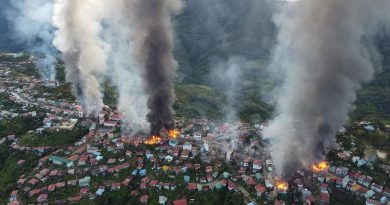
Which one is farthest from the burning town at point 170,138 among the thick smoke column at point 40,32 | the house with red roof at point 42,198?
the thick smoke column at point 40,32

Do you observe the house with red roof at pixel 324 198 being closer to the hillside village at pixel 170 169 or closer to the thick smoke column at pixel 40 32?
the hillside village at pixel 170 169

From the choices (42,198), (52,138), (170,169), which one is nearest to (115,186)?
(170,169)

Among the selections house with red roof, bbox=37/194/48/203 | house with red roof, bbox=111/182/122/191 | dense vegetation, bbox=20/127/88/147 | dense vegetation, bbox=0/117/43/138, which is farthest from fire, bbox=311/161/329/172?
dense vegetation, bbox=0/117/43/138

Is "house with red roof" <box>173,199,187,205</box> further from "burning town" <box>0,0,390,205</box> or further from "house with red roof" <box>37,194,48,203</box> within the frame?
"house with red roof" <box>37,194,48,203</box>

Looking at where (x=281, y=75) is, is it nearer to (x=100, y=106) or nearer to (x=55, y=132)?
(x=100, y=106)

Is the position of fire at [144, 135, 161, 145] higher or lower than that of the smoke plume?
lower

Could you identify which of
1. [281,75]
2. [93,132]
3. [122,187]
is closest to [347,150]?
[122,187]
